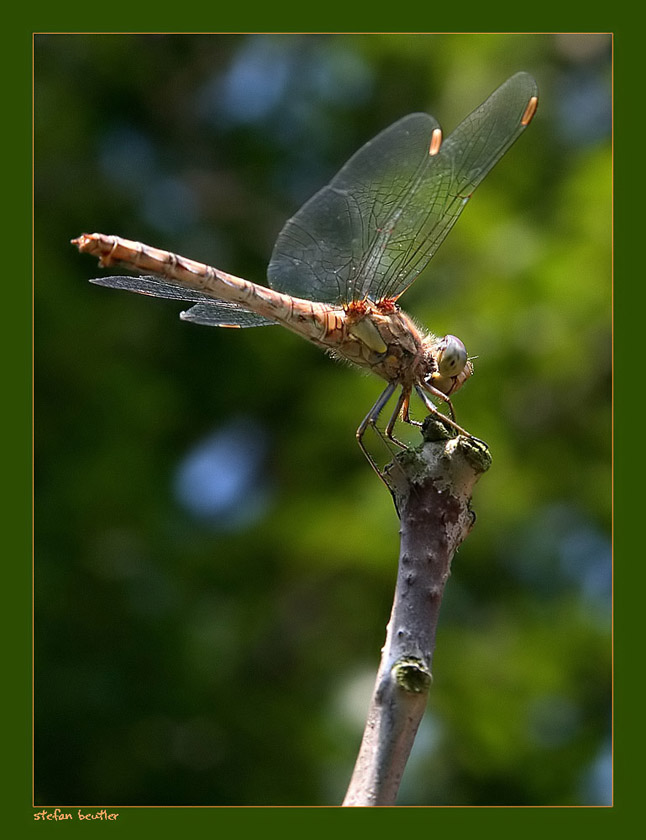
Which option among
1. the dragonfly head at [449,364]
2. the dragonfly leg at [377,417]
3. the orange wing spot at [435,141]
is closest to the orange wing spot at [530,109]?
the orange wing spot at [435,141]

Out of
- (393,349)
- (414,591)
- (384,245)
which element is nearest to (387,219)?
(384,245)

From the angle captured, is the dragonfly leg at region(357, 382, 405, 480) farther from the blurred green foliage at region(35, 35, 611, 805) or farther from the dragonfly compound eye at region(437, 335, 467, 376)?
the blurred green foliage at region(35, 35, 611, 805)

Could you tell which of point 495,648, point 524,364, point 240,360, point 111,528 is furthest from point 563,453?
point 111,528

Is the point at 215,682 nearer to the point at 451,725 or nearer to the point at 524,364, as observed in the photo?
the point at 451,725

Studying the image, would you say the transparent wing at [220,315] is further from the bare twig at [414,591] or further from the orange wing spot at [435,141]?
the bare twig at [414,591]

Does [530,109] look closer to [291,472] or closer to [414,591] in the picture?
[414,591]

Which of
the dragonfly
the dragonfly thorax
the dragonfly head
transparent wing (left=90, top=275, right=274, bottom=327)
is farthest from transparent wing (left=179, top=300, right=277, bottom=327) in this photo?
the dragonfly head
